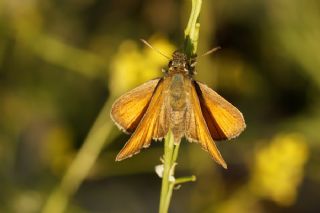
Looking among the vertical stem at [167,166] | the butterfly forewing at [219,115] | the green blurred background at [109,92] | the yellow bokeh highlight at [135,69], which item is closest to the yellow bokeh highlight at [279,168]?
the green blurred background at [109,92]

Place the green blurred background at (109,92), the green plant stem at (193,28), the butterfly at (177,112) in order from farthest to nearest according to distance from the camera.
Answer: the green blurred background at (109,92) → the butterfly at (177,112) → the green plant stem at (193,28)

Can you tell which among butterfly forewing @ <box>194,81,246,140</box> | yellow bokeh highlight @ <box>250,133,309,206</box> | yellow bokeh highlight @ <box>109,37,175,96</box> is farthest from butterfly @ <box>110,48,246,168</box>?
yellow bokeh highlight @ <box>250,133,309,206</box>

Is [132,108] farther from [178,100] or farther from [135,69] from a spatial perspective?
[135,69]

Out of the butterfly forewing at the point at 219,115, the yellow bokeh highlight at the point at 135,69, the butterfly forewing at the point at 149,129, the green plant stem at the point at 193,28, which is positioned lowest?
the yellow bokeh highlight at the point at 135,69

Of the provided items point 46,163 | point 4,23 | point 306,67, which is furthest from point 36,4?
point 306,67

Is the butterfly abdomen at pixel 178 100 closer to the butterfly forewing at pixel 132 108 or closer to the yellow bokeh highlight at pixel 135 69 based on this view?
the butterfly forewing at pixel 132 108

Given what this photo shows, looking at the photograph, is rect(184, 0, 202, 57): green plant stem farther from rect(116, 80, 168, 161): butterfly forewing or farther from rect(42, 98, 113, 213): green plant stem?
rect(42, 98, 113, 213): green plant stem

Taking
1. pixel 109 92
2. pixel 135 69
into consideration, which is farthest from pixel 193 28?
pixel 109 92

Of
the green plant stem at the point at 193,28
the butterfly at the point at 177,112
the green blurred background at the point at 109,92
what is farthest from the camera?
the green blurred background at the point at 109,92
